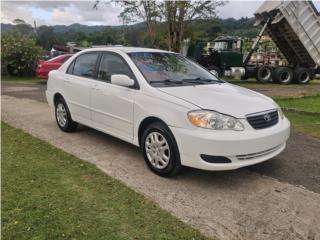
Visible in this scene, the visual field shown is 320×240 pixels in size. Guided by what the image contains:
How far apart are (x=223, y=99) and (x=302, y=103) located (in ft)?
23.4

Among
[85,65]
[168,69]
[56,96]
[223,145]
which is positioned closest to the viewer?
[223,145]

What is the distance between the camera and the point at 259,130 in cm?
430

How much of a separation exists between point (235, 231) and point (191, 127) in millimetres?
1250

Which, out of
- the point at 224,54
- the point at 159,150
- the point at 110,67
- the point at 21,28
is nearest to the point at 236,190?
the point at 159,150

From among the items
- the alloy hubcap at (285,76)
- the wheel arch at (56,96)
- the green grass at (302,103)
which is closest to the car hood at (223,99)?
the wheel arch at (56,96)

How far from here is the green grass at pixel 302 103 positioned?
978 centimetres

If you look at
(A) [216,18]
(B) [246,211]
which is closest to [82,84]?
(B) [246,211]

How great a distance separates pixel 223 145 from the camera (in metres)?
4.02

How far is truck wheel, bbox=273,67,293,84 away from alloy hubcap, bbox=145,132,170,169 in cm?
1508

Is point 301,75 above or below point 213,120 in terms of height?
below

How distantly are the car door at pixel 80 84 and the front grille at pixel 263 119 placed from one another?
2.68 m

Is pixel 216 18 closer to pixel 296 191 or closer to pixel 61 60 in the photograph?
pixel 61 60

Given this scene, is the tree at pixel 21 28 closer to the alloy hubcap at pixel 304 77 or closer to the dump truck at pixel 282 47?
the dump truck at pixel 282 47

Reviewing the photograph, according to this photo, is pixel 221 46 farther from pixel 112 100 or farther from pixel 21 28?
pixel 21 28
